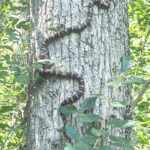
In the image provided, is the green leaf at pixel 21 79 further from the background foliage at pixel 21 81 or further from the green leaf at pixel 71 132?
the green leaf at pixel 71 132

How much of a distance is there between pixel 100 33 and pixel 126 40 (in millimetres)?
323

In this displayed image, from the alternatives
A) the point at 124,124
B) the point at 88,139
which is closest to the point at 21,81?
the point at 88,139

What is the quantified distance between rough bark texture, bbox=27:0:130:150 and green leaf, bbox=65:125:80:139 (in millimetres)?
118

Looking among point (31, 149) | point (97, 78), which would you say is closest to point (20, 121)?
point (31, 149)

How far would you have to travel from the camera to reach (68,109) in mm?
1590

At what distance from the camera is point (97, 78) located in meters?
1.79

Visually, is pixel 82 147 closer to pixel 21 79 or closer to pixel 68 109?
pixel 68 109

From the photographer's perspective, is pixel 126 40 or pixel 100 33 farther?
pixel 126 40

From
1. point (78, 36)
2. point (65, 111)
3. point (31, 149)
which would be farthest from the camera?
point (78, 36)

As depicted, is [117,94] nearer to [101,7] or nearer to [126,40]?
[126,40]

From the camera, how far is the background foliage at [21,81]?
1.52 metres

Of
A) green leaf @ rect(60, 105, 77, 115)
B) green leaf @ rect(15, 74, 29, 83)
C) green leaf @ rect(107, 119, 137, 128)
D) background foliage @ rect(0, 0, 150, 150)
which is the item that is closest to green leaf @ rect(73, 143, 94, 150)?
background foliage @ rect(0, 0, 150, 150)

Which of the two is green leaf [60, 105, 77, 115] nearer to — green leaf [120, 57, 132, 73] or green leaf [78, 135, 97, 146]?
green leaf [78, 135, 97, 146]

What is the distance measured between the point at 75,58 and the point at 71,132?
1.94ft
